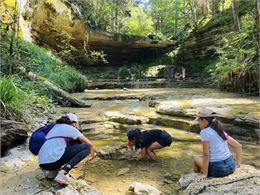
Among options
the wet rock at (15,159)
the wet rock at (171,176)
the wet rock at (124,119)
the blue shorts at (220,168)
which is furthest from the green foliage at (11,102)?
the blue shorts at (220,168)

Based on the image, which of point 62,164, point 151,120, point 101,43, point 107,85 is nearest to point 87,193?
point 62,164

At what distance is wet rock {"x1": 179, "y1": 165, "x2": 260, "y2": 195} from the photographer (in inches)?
130

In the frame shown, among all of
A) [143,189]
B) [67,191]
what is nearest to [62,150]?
[67,191]

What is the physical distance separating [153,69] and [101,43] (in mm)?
4892

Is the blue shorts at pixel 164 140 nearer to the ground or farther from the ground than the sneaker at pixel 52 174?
farther from the ground

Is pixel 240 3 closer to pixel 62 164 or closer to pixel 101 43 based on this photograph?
pixel 101 43

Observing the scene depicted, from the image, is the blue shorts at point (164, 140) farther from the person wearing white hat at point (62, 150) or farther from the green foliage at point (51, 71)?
the green foliage at point (51, 71)

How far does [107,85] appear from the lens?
65.0 feet

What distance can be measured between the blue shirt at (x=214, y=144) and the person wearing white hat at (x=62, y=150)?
1461 mm

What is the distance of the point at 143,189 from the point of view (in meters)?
3.80

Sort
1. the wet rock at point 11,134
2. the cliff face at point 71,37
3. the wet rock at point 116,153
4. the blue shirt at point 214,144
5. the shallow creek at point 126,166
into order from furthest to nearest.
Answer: the cliff face at point 71,37 → the wet rock at point 116,153 → the wet rock at point 11,134 → the shallow creek at point 126,166 → the blue shirt at point 214,144

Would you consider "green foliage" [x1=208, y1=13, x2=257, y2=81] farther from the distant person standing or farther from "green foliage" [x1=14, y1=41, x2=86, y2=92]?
the distant person standing

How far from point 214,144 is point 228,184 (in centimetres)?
51

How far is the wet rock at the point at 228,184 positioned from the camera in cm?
329
